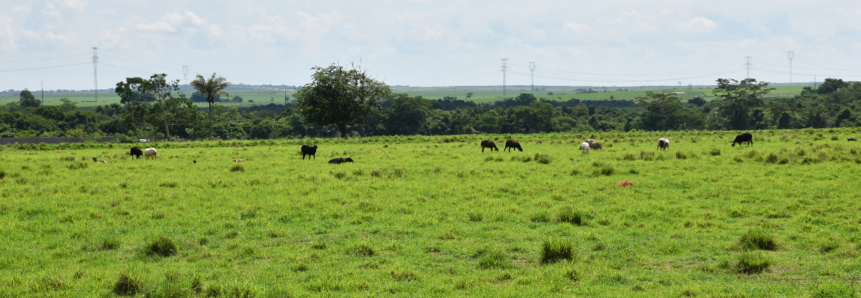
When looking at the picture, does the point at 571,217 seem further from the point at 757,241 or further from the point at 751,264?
the point at 751,264

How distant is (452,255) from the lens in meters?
10.8

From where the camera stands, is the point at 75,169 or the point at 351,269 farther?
the point at 75,169

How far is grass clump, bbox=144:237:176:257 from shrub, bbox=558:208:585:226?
8.87 metres

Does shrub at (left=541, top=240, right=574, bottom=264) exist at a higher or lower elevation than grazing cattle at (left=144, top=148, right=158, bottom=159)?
lower

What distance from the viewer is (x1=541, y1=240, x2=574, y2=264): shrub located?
1027 cm

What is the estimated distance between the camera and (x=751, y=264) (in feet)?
30.6

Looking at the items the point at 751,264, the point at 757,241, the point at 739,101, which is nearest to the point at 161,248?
the point at 751,264

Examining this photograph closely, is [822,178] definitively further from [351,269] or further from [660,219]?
[351,269]

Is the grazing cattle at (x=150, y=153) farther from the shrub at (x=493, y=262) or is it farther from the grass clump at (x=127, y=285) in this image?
the shrub at (x=493, y=262)

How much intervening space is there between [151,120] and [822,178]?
71.5 metres

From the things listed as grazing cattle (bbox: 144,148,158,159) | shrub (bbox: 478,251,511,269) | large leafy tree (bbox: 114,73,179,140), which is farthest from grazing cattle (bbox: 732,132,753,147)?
large leafy tree (bbox: 114,73,179,140)

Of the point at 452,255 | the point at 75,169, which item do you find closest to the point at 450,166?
the point at 452,255


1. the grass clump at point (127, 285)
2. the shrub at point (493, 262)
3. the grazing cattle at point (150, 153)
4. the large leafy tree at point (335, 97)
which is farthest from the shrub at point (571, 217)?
the large leafy tree at point (335, 97)

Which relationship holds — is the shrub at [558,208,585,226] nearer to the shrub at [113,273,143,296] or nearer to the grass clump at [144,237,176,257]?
the grass clump at [144,237,176,257]
